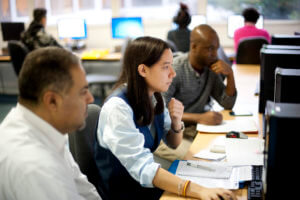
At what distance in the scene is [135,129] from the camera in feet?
4.62

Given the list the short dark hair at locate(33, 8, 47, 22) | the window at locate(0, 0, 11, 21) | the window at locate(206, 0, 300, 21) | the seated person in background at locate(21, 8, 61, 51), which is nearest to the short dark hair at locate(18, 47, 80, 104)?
the seated person in background at locate(21, 8, 61, 51)

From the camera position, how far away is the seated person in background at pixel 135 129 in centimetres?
134

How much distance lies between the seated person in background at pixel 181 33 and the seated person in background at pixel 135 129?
3025 millimetres

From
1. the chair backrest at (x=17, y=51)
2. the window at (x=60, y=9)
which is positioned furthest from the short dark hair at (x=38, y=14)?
the window at (x=60, y=9)

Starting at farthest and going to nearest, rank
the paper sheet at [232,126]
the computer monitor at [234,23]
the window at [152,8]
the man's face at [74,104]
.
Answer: the window at [152,8]
the computer monitor at [234,23]
the paper sheet at [232,126]
the man's face at [74,104]

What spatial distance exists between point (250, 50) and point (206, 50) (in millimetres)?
1813

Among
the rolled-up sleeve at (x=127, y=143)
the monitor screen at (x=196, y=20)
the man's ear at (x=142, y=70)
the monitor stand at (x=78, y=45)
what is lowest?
the rolled-up sleeve at (x=127, y=143)

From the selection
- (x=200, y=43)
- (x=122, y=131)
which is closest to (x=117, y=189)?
(x=122, y=131)

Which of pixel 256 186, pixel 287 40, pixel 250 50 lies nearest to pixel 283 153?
pixel 256 186

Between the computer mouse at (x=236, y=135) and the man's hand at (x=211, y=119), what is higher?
the man's hand at (x=211, y=119)

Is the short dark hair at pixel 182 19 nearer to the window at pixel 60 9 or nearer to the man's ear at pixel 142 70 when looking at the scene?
the window at pixel 60 9

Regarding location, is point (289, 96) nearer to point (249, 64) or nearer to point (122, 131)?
point (122, 131)

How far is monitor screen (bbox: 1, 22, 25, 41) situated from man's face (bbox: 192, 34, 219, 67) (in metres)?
4.18

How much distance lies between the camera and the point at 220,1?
18.4 feet
